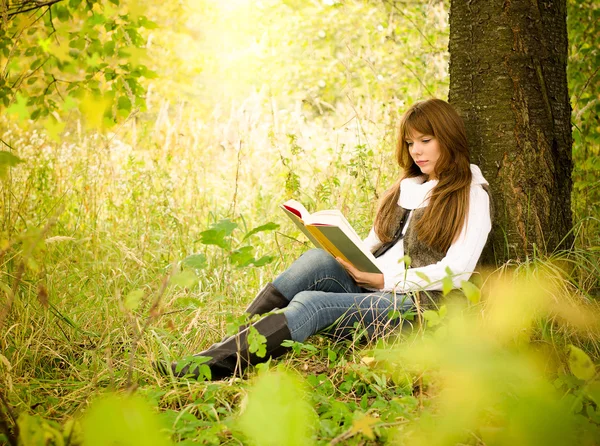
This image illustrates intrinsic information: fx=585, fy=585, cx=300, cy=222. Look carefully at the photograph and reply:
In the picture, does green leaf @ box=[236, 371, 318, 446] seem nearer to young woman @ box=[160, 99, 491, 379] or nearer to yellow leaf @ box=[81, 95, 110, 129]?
young woman @ box=[160, 99, 491, 379]

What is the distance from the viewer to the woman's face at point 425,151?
239 centimetres

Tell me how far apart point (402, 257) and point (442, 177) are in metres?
0.55

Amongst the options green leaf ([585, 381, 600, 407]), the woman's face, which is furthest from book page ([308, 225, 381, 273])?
green leaf ([585, 381, 600, 407])

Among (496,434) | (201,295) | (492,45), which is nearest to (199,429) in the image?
(496,434)

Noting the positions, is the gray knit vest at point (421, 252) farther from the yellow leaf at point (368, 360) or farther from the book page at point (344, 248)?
the yellow leaf at point (368, 360)

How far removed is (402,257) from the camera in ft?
6.46

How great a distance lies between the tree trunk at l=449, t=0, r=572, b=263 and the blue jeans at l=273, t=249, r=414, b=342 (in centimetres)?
57

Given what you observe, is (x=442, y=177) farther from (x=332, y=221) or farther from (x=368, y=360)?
(x=368, y=360)

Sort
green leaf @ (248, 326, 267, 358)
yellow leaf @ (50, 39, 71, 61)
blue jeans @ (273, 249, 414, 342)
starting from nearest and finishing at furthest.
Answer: green leaf @ (248, 326, 267, 358), blue jeans @ (273, 249, 414, 342), yellow leaf @ (50, 39, 71, 61)

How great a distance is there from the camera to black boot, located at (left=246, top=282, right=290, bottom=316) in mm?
2303

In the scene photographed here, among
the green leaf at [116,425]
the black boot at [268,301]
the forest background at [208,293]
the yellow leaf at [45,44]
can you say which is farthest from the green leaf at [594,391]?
the yellow leaf at [45,44]

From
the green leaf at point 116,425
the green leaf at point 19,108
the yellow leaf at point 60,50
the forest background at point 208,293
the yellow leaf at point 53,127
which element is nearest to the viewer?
the green leaf at point 116,425

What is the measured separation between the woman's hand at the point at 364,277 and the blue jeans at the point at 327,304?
0.18ft

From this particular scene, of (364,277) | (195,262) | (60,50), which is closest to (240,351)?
(195,262)
